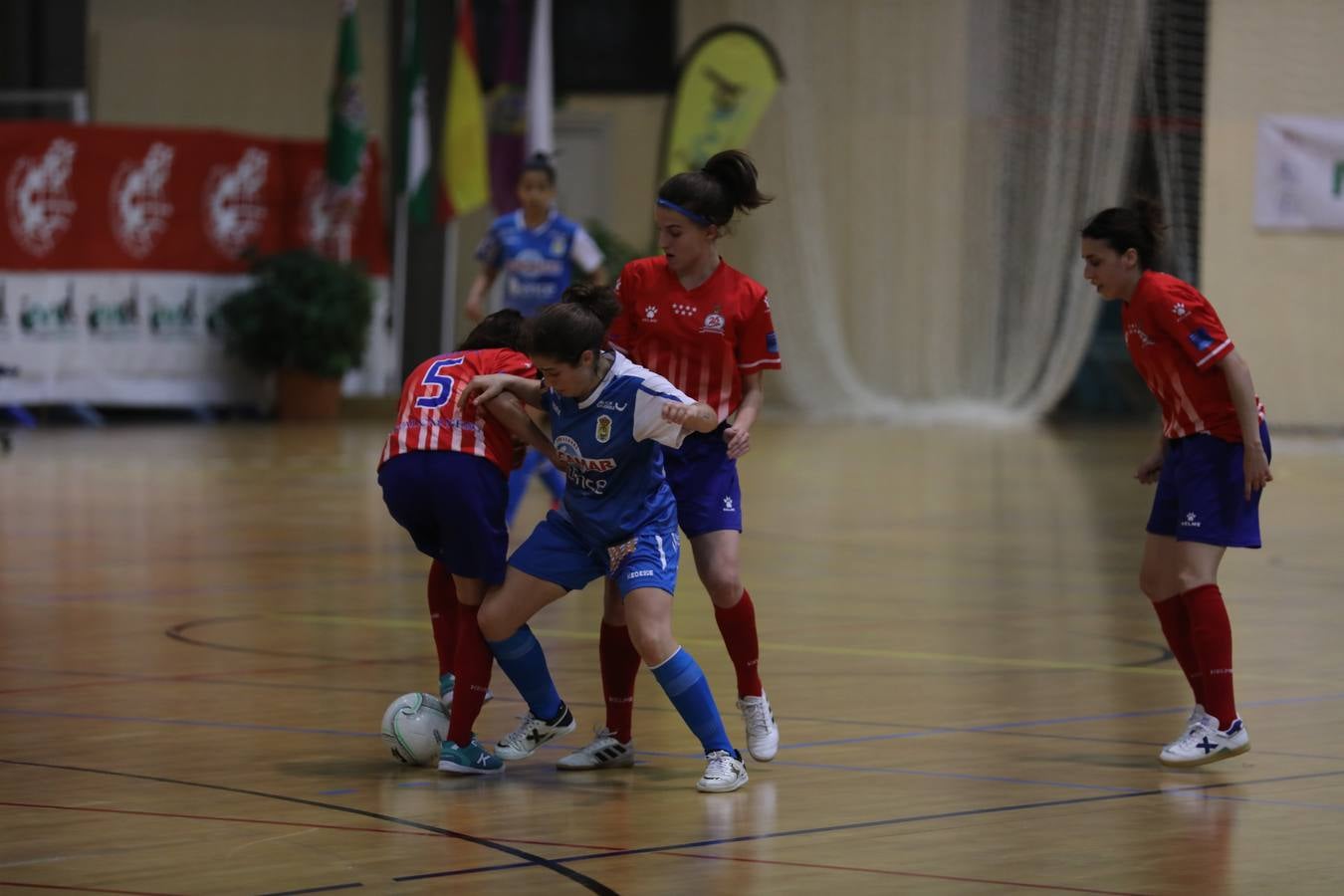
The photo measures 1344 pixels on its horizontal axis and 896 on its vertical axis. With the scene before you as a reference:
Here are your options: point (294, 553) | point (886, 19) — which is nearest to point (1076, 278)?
point (886, 19)

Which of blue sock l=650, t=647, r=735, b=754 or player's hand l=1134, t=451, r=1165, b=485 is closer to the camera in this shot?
blue sock l=650, t=647, r=735, b=754

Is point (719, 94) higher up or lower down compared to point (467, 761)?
higher up

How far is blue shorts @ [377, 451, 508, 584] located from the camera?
5.18 meters

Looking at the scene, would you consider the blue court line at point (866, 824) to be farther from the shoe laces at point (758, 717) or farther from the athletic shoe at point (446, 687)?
the athletic shoe at point (446, 687)

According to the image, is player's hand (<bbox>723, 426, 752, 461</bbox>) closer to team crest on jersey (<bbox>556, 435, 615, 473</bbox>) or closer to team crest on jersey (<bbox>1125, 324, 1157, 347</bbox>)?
team crest on jersey (<bbox>556, 435, 615, 473</bbox>)

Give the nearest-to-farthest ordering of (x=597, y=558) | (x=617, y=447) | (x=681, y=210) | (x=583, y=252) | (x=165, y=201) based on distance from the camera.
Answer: (x=617, y=447) < (x=597, y=558) < (x=681, y=210) < (x=583, y=252) < (x=165, y=201)

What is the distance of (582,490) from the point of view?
517cm

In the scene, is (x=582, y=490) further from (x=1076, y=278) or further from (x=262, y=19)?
(x=262, y=19)

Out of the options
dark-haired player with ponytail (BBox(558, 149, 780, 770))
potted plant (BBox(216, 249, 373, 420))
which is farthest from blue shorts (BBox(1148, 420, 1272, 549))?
potted plant (BBox(216, 249, 373, 420))

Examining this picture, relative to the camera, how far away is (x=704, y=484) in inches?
216

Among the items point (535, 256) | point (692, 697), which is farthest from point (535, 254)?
point (692, 697)

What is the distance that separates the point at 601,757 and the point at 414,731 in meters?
0.47

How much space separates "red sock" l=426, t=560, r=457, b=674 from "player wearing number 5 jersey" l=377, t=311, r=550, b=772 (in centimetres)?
39

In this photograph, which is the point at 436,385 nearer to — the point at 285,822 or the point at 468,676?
the point at 468,676
